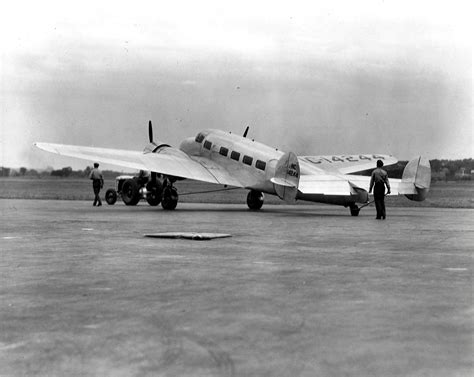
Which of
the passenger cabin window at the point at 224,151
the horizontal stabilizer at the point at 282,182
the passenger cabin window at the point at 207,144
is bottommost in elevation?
the horizontal stabilizer at the point at 282,182

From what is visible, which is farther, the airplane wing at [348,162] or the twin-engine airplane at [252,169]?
the airplane wing at [348,162]

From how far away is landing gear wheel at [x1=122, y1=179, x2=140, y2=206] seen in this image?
3297 cm

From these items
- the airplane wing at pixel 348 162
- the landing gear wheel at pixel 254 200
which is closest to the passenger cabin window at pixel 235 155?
the landing gear wheel at pixel 254 200

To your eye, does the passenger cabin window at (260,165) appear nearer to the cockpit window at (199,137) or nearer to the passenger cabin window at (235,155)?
the passenger cabin window at (235,155)

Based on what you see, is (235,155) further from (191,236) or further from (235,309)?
(235,309)

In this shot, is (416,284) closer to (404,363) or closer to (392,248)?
(404,363)

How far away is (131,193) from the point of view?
3303 centimetres

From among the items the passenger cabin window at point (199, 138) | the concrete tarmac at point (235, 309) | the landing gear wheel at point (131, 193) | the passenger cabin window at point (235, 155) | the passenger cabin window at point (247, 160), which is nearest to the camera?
the concrete tarmac at point (235, 309)

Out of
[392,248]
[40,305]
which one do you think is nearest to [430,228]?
[392,248]

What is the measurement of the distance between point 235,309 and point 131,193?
26788 mm

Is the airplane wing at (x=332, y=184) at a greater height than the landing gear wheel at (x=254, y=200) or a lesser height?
greater

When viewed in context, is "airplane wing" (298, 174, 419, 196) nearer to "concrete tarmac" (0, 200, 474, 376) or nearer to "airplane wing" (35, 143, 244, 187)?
"airplane wing" (35, 143, 244, 187)

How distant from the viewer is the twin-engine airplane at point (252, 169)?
24578mm

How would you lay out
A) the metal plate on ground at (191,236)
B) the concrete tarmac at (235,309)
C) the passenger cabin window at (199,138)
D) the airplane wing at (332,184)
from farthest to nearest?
the passenger cabin window at (199,138) → the airplane wing at (332,184) → the metal plate on ground at (191,236) → the concrete tarmac at (235,309)
